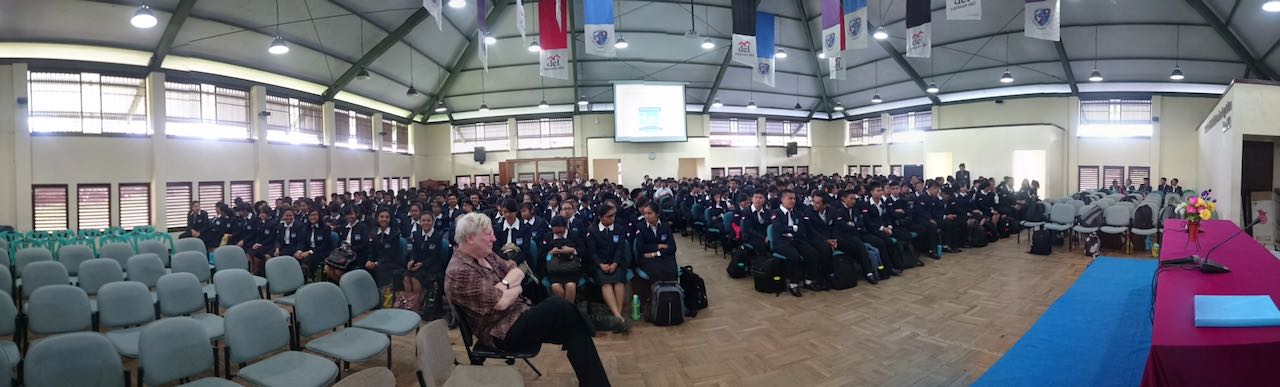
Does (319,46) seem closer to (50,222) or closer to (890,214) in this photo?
(50,222)

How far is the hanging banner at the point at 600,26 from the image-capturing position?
353 inches

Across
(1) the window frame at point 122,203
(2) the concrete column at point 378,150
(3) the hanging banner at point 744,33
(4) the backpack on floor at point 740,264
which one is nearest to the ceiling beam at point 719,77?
(3) the hanging banner at point 744,33

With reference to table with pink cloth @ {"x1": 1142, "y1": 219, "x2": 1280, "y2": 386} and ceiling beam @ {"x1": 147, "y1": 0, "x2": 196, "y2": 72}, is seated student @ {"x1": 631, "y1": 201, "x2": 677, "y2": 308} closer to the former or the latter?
table with pink cloth @ {"x1": 1142, "y1": 219, "x2": 1280, "y2": 386}

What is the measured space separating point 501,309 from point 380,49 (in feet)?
41.9

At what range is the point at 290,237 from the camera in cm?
688

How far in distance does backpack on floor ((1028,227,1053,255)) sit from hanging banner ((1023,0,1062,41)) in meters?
3.13

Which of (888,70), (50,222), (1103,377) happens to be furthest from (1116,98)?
(50,222)

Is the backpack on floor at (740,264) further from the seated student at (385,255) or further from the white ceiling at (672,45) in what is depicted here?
the white ceiling at (672,45)

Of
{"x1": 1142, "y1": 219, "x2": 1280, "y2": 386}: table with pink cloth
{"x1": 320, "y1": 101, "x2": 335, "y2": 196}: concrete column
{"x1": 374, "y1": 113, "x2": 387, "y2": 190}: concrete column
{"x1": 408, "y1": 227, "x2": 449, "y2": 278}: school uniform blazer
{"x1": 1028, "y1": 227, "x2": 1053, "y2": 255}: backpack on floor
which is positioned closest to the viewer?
{"x1": 1142, "y1": 219, "x2": 1280, "y2": 386}: table with pink cloth

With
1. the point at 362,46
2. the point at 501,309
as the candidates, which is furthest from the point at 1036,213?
the point at 362,46

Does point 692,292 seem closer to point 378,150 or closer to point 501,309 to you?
point 501,309

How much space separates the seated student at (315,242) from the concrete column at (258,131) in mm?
7026

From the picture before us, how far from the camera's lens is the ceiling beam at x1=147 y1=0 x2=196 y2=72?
8820 mm

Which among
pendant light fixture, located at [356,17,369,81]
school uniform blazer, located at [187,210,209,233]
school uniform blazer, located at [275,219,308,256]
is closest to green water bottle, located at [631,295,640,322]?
school uniform blazer, located at [275,219,308,256]
